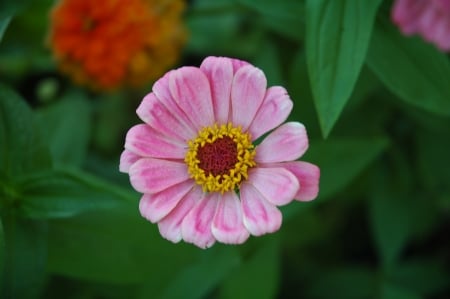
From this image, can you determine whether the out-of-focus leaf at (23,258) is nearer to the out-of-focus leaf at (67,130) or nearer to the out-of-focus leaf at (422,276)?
the out-of-focus leaf at (67,130)

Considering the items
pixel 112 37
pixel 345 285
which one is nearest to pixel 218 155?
pixel 112 37

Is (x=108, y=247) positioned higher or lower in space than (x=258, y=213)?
lower

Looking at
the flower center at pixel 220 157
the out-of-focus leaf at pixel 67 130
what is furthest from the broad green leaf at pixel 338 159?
the out-of-focus leaf at pixel 67 130

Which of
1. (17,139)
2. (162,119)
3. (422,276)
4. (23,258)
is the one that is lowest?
(422,276)

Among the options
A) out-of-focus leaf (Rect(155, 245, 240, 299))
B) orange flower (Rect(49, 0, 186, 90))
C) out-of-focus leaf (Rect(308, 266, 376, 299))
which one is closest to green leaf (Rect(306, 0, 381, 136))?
out-of-focus leaf (Rect(155, 245, 240, 299))

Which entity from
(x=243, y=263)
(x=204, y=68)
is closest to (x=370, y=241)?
(x=243, y=263)

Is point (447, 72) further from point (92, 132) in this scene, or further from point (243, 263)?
point (92, 132)

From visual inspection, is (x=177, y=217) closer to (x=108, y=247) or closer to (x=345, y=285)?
(x=108, y=247)
